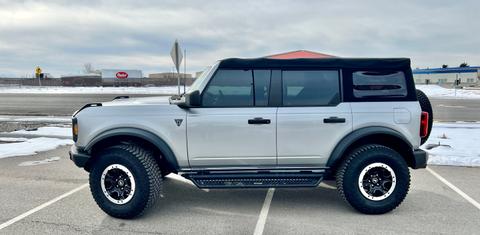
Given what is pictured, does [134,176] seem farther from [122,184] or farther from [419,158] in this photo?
[419,158]

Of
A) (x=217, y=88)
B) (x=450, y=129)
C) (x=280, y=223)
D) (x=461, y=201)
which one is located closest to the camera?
(x=280, y=223)

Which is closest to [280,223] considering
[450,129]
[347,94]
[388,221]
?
[388,221]

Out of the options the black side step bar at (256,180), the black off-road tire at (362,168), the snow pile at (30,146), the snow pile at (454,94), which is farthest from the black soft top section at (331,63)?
the snow pile at (454,94)

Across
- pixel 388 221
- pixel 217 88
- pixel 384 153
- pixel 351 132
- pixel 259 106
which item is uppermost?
pixel 217 88

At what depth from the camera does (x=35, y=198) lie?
4441 mm

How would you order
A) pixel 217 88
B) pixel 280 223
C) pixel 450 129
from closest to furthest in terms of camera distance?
pixel 280 223 < pixel 217 88 < pixel 450 129

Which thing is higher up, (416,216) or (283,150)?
(283,150)

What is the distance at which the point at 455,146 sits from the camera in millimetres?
7301

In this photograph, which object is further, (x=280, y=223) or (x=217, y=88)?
(x=217, y=88)

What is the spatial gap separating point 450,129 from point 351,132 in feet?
24.5

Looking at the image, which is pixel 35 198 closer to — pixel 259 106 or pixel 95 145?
pixel 95 145

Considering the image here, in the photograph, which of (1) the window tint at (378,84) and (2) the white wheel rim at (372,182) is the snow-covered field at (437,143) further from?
(1) the window tint at (378,84)

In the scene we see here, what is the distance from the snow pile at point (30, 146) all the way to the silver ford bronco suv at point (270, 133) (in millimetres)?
4260

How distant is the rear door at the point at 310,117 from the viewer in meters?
3.81
